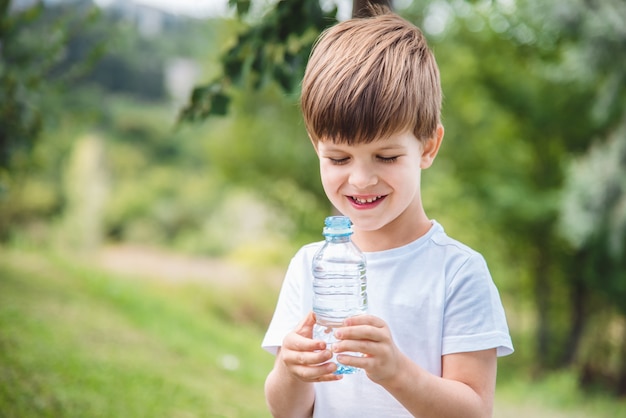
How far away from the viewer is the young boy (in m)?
1.50

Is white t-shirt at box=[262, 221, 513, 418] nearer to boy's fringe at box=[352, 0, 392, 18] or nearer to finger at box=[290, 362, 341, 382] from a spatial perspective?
finger at box=[290, 362, 341, 382]

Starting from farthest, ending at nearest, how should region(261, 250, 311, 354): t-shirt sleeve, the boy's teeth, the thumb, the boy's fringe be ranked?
the boy's fringe
region(261, 250, 311, 354): t-shirt sleeve
the boy's teeth
the thumb

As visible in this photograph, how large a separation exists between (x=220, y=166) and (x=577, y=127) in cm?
694

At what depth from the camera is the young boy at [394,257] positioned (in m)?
1.50

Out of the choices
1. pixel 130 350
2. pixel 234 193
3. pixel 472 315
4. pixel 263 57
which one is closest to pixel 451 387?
pixel 472 315

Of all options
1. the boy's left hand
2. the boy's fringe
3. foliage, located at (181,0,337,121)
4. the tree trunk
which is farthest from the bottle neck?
the tree trunk

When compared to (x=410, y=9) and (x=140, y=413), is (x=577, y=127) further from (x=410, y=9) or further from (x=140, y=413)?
(x=140, y=413)

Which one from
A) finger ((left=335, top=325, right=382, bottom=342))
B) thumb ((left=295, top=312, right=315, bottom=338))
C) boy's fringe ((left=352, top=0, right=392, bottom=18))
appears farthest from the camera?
boy's fringe ((left=352, top=0, right=392, bottom=18))

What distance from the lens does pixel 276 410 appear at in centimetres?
169

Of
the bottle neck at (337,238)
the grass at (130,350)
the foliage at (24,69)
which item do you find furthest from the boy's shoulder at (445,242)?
the foliage at (24,69)

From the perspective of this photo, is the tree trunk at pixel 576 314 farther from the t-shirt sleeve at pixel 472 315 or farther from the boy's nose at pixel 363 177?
the boy's nose at pixel 363 177

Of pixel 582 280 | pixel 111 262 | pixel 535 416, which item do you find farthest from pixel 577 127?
pixel 111 262

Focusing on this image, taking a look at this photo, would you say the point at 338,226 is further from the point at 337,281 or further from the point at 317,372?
the point at 317,372

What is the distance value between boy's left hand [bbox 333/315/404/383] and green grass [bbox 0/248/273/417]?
2.83 meters
